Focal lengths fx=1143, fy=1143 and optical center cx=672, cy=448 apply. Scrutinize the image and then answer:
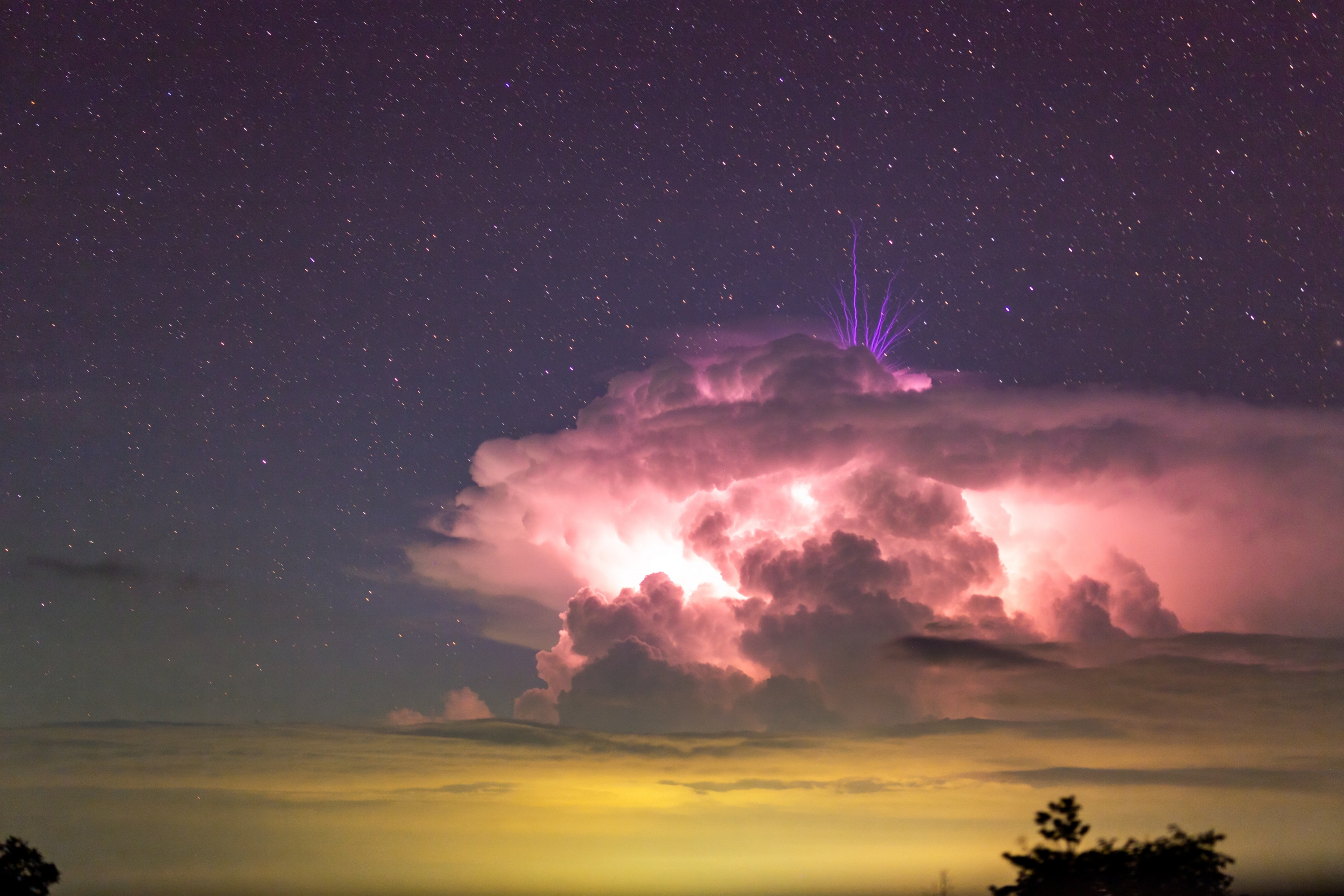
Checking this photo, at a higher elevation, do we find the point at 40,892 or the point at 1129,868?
the point at 1129,868

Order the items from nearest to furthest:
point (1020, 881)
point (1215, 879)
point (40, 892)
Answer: point (1215, 879) → point (1020, 881) → point (40, 892)

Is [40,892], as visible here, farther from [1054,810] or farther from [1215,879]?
Result: [1215,879]

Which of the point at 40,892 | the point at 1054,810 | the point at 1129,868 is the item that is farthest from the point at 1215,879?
the point at 40,892

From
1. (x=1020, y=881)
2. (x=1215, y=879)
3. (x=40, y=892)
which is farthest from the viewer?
(x=40, y=892)

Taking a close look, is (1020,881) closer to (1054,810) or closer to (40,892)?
(1054,810)

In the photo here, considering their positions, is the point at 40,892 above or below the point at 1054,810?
below

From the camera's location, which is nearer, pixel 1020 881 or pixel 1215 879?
pixel 1215 879

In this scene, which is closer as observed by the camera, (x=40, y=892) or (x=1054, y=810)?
(x=1054, y=810)

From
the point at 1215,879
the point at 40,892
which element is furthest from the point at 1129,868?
the point at 40,892
